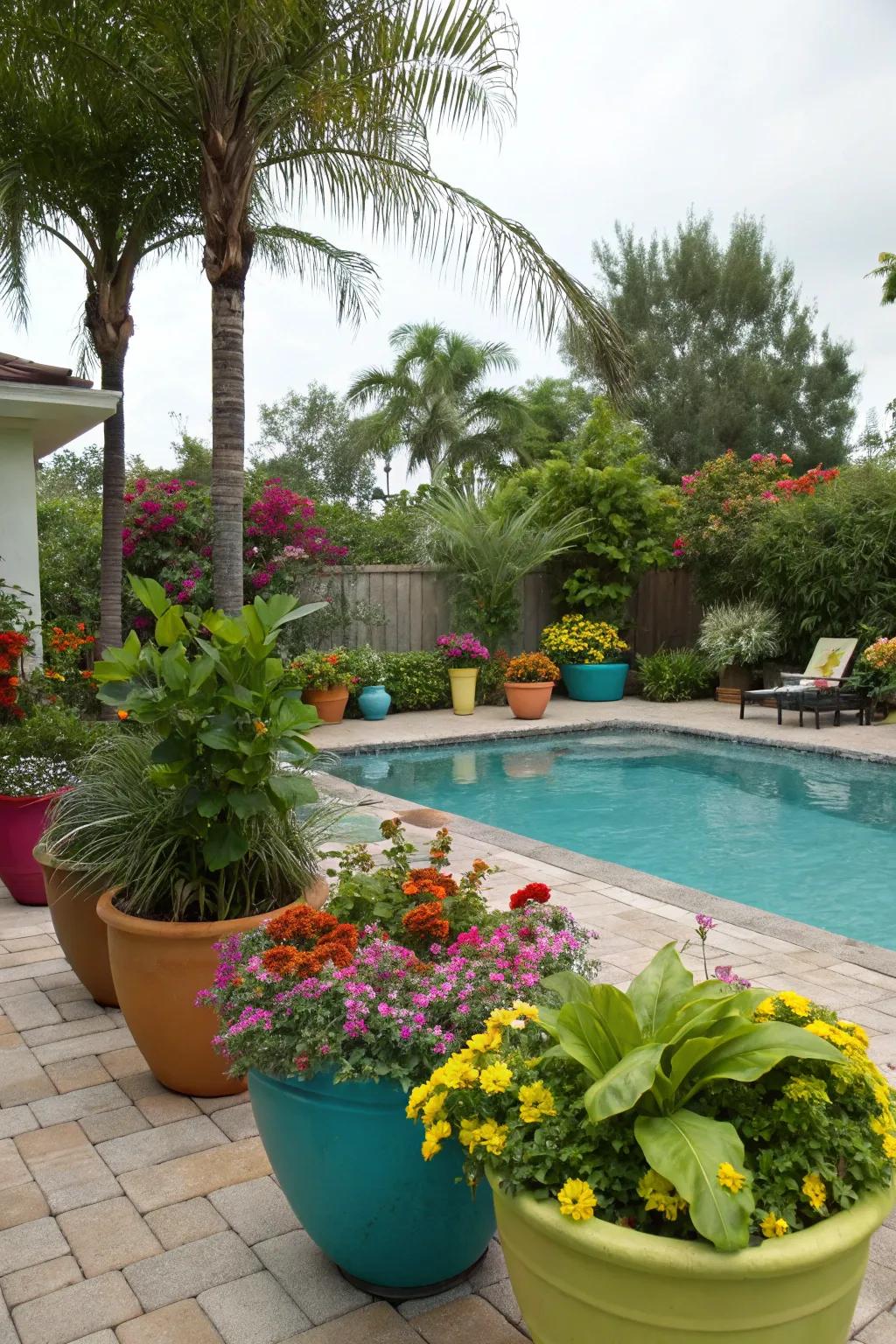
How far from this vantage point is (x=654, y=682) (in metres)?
12.6

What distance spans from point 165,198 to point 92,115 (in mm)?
887

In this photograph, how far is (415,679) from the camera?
11.4 m

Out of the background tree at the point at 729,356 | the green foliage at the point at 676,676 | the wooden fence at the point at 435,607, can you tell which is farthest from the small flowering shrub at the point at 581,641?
the background tree at the point at 729,356

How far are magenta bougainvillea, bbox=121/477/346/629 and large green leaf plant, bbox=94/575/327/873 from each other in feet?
26.2

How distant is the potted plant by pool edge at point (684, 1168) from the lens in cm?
128

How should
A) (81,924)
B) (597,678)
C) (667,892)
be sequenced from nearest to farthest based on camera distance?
(81,924)
(667,892)
(597,678)

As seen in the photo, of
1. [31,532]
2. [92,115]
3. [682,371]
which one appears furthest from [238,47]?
[682,371]

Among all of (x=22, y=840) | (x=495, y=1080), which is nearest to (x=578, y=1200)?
(x=495, y=1080)

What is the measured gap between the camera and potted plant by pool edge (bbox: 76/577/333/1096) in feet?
8.29

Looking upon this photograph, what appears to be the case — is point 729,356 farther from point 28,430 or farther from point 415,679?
point 28,430

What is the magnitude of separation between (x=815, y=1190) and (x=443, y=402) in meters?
22.5

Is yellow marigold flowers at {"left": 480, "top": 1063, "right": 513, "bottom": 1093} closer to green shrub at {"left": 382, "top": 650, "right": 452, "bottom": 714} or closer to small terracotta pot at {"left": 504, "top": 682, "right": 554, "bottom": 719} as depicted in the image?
small terracotta pot at {"left": 504, "top": 682, "right": 554, "bottom": 719}

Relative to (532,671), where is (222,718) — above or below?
above

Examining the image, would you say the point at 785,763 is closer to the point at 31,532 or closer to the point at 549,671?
the point at 549,671
